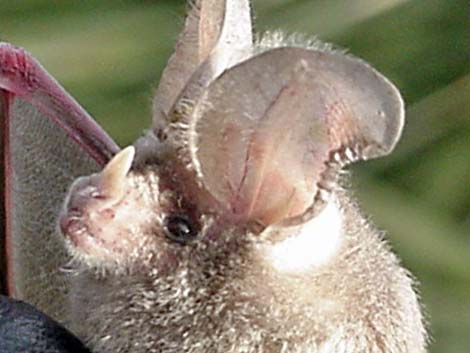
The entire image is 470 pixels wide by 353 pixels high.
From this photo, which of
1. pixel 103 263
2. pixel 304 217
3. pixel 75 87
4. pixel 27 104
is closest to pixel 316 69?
pixel 304 217

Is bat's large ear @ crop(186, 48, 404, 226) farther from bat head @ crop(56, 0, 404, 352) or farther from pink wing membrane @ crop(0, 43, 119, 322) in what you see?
pink wing membrane @ crop(0, 43, 119, 322)

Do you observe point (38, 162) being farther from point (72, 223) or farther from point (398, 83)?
point (398, 83)

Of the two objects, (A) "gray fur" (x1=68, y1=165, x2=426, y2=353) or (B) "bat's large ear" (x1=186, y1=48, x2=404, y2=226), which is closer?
(B) "bat's large ear" (x1=186, y1=48, x2=404, y2=226)

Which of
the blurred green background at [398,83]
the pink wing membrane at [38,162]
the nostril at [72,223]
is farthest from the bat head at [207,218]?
the blurred green background at [398,83]

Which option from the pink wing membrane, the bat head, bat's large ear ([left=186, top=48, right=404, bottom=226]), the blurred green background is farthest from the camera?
the blurred green background

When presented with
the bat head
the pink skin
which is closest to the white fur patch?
the bat head

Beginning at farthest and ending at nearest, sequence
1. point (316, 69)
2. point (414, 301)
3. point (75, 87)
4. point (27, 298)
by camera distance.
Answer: point (75, 87) → point (27, 298) → point (414, 301) → point (316, 69)

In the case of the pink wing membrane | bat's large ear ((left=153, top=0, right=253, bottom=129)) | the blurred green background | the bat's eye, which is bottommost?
the blurred green background

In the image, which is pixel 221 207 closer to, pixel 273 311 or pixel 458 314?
pixel 273 311
